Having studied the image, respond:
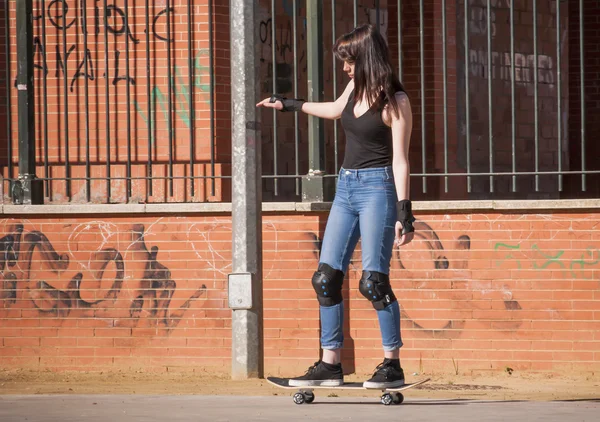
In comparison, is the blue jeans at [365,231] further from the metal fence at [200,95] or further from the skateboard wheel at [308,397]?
the metal fence at [200,95]

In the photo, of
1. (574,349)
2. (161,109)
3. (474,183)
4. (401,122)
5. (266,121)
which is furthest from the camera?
(474,183)

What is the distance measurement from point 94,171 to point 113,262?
6.17ft

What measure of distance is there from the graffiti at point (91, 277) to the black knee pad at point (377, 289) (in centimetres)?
257

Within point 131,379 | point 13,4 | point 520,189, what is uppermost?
point 13,4

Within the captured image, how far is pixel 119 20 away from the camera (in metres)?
10.4

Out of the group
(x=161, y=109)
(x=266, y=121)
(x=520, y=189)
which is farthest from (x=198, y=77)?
(x=520, y=189)

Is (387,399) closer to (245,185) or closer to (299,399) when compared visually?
(299,399)

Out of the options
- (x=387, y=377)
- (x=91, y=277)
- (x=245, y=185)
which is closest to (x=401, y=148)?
(x=387, y=377)

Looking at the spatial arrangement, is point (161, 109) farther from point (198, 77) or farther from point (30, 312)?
point (30, 312)

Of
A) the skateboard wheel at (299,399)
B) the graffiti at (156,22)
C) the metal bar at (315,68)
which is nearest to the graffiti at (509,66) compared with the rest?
the graffiti at (156,22)

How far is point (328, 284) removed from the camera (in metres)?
6.19

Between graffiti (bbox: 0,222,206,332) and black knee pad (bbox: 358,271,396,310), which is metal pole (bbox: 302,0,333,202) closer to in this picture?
graffiti (bbox: 0,222,206,332)

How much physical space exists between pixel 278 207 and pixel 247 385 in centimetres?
144

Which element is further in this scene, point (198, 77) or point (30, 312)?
point (198, 77)
